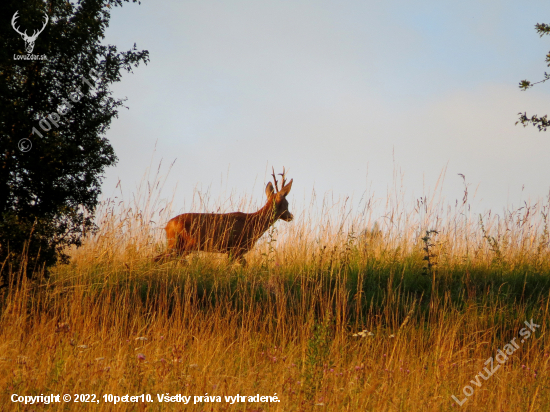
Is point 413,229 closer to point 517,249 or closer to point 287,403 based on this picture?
point 517,249

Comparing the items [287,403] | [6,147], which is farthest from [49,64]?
[287,403]

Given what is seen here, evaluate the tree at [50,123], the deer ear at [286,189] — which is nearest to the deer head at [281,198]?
Result: the deer ear at [286,189]

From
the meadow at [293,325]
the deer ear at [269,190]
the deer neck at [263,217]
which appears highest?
A: the deer ear at [269,190]

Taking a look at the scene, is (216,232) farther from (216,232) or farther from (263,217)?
(263,217)

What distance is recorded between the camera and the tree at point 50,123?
599 cm

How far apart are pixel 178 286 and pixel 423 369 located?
3510 mm

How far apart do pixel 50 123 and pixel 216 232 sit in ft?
9.43

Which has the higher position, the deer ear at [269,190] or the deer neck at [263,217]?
→ the deer ear at [269,190]

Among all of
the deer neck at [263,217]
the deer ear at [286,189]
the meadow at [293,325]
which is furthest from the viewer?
the deer ear at [286,189]

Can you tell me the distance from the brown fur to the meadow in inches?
7.9

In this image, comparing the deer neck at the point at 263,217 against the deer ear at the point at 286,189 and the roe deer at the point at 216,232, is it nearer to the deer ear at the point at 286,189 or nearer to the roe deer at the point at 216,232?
the roe deer at the point at 216,232

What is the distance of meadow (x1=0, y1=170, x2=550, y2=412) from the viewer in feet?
11.9

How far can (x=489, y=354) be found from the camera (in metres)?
5.62

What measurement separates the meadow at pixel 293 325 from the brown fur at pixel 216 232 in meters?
0.20
